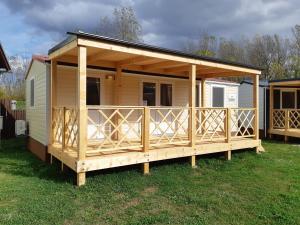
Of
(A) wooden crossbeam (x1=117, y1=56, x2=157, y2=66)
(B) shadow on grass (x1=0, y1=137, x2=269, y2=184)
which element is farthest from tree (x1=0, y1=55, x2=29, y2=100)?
(A) wooden crossbeam (x1=117, y1=56, x2=157, y2=66)

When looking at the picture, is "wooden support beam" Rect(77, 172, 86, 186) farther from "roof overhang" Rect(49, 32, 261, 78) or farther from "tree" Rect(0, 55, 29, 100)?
"tree" Rect(0, 55, 29, 100)

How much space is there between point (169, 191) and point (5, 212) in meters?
2.73

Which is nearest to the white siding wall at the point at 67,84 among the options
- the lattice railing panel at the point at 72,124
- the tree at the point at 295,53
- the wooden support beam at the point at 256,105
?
the lattice railing panel at the point at 72,124

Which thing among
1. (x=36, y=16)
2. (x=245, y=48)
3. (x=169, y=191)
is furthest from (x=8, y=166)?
(x=245, y=48)

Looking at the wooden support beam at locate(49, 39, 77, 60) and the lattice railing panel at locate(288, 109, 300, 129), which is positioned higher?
the wooden support beam at locate(49, 39, 77, 60)

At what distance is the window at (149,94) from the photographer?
945cm

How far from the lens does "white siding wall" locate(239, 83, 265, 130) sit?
14.2 m

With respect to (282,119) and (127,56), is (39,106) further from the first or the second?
(282,119)

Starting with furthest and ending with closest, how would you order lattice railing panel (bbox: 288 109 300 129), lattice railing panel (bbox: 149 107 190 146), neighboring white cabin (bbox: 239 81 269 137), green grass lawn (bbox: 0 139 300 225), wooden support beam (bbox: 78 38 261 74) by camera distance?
neighboring white cabin (bbox: 239 81 269 137) → lattice railing panel (bbox: 288 109 300 129) → lattice railing panel (bbox: 149 107 190 146) → wooden support beam (bbox: 78 38 261 74) → green grass lawn (bbox: 0 139 300 225)

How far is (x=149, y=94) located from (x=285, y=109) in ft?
21.3

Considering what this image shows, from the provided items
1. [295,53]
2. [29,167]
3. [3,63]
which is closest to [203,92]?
[29,167]

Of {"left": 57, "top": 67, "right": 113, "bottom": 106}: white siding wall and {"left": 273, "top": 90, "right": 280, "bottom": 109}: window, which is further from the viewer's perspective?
{"left": 273, "top": 90, "right": 280, "bottom": 109}: window

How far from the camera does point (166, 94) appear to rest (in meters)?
10.1

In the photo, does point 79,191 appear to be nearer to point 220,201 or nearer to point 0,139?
point 220,201
